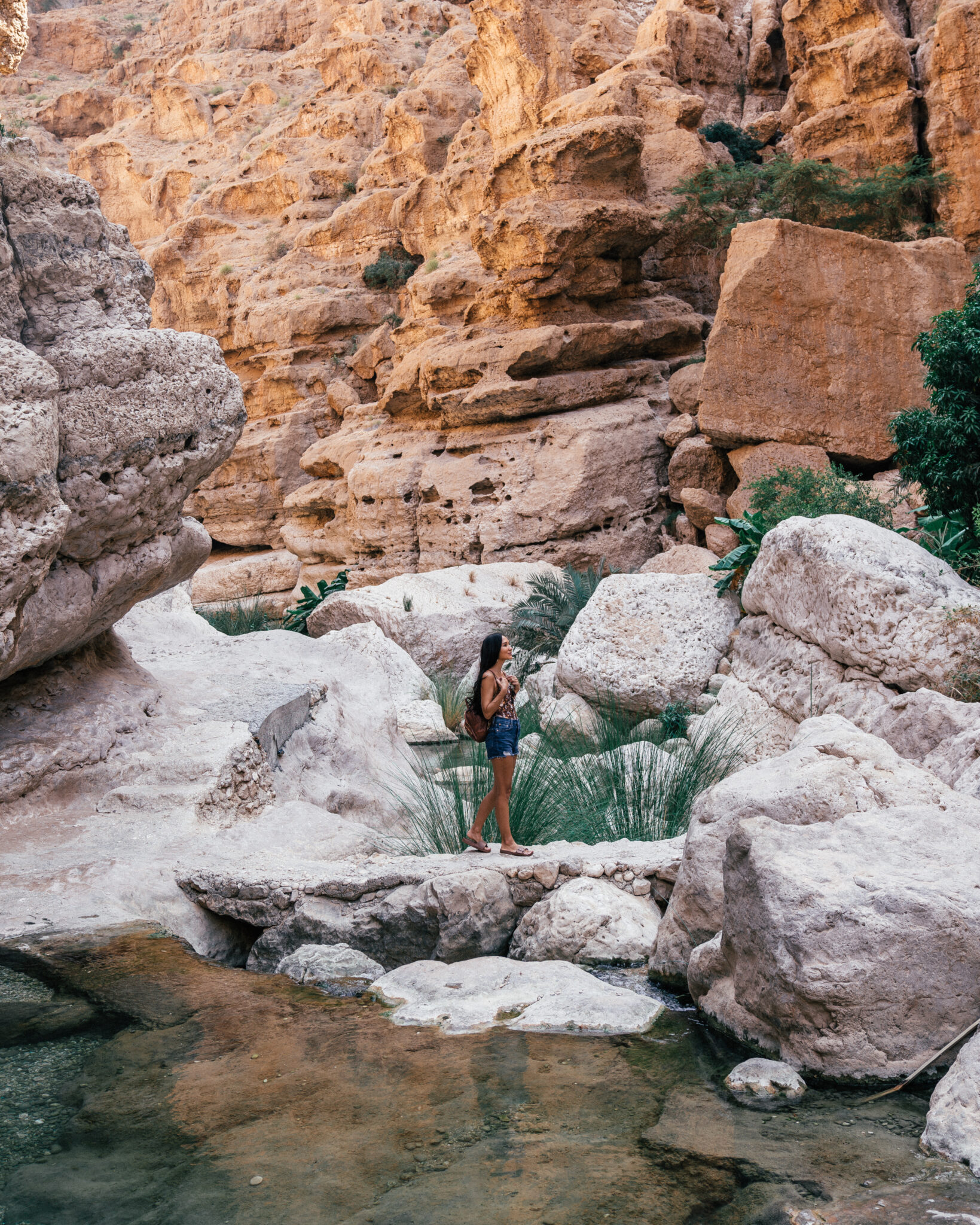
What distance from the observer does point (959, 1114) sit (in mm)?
2793

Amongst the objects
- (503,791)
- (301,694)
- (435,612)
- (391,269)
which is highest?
(391,269)

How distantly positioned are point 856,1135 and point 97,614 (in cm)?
521

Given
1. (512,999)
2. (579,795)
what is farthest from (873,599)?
(512,999)

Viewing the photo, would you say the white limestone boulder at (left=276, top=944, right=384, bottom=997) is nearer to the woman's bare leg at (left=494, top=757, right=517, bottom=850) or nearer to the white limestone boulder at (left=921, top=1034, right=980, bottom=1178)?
the woman's bare leg at (left=494, top=757, right=517, bottom=850)

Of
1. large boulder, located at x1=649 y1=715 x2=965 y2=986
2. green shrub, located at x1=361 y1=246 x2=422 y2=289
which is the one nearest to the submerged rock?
large boulder, located at x1=649 y1=715 x2=965 y2=986

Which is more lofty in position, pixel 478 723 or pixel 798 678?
pixel 478 723

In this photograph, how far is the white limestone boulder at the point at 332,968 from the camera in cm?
425

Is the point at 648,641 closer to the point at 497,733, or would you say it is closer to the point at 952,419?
the point at 952,419

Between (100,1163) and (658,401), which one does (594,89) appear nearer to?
(658,401)

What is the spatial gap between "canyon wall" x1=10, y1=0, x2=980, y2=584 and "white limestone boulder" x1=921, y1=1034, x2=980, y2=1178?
39.2 feet

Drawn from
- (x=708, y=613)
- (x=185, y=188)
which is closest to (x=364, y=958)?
(x=708, y=613)

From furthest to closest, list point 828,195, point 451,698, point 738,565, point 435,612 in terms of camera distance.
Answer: point 828,195, point 435,612, point 451,698, point 738,565

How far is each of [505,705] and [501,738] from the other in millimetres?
184

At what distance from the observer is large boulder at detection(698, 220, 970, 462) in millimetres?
13602
